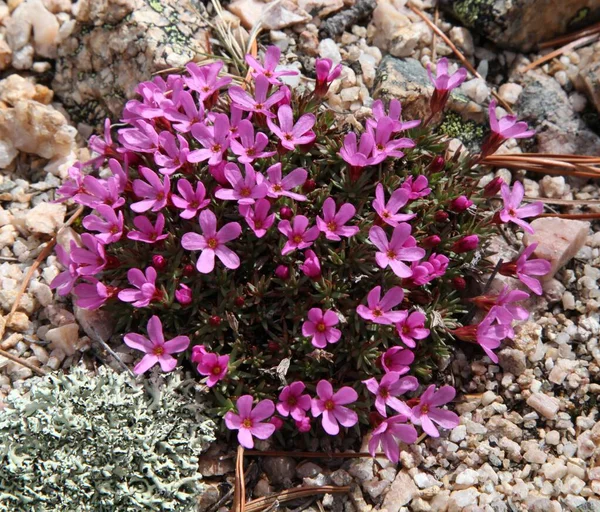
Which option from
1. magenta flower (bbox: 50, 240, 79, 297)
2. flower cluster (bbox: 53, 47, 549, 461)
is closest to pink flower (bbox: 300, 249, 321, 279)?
flower cluster (bbox: 53, 47, 549, 461)

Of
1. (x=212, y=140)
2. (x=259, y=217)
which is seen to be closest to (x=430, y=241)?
(x=259, y=217)

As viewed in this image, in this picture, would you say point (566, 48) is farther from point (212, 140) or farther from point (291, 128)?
point (212, 140)

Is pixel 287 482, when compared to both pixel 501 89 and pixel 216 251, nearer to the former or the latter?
pixel 216 251

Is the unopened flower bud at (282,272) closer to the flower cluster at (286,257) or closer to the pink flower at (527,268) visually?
the flower cluster at (286,257)

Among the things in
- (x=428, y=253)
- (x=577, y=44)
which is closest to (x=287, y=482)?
(x=428, y=253)

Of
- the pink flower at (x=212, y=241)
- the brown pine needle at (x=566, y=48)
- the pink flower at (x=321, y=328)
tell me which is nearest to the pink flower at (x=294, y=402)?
the pink flower at (x=321, y=328)

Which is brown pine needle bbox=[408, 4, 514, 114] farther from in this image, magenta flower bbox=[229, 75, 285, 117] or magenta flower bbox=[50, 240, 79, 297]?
magenta flower bbox=[50, 240, 79, 297]
